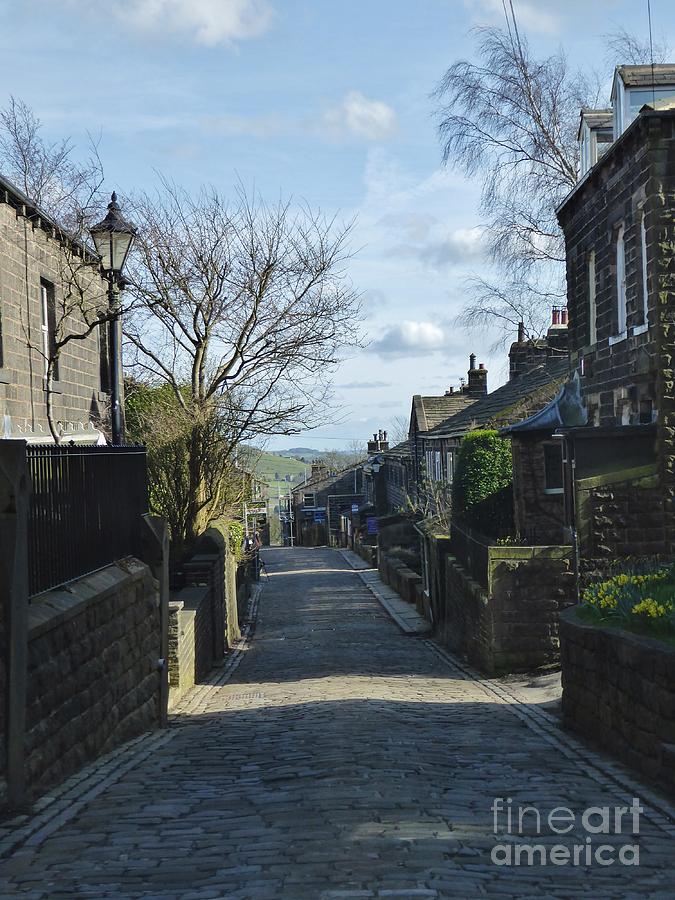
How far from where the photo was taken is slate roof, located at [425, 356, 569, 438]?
29.2 metres

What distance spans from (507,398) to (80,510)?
79.7 feet

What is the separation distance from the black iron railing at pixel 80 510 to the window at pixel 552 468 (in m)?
8.87

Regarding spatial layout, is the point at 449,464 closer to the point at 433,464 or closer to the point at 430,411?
the point at 433,464

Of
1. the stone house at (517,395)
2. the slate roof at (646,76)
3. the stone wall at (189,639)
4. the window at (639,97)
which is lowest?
the stone wall at (189,639)

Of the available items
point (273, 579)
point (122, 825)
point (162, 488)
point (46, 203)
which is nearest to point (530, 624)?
point (162, 488)

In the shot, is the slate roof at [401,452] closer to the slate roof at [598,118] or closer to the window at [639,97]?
the slate roof at [598,118]

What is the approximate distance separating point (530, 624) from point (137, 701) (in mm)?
7689

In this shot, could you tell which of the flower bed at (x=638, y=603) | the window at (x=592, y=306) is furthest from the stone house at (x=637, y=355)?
the flower bed at (x=638, y=603)

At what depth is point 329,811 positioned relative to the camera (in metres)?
6.86

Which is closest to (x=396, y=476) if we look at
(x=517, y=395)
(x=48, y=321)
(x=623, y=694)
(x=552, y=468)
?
(x=517, y=395)

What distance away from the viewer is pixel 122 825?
680 cm

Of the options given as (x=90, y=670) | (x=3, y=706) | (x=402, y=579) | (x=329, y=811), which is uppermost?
(x=3, y=706)

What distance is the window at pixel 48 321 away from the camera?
50.5 ft

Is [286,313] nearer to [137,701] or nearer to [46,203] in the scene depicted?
[46,203]
